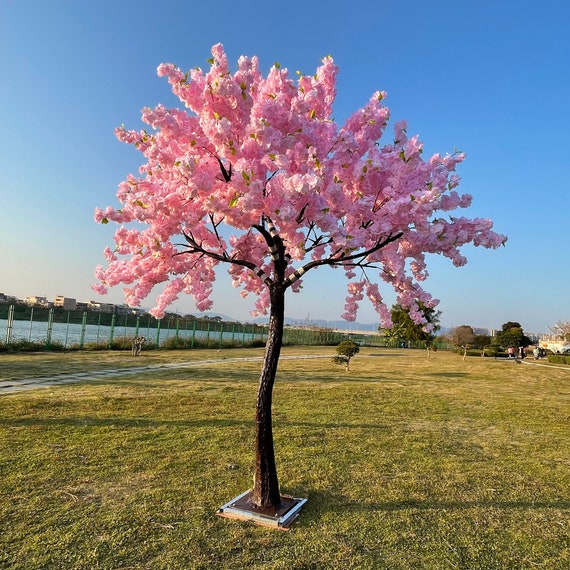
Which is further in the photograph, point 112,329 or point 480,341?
point 480,341

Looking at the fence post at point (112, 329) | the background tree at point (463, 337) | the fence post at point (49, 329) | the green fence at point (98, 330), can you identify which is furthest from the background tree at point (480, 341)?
the fence post at point (49, 329)

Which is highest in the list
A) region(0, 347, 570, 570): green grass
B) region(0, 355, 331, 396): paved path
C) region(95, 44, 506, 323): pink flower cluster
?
region(95, 44, 506, 323): pink flower cluster

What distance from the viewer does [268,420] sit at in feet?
16.1

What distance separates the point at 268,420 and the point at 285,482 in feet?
3.93

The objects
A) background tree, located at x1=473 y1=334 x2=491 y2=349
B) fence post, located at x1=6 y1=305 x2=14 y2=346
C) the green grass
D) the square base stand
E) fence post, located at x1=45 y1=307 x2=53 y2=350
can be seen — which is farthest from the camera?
background tree, located at x1=473 y1=334 x2=491 y2=349

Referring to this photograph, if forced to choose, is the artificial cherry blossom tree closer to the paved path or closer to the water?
the paved path

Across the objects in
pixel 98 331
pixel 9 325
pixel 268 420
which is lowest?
pixel 268 420

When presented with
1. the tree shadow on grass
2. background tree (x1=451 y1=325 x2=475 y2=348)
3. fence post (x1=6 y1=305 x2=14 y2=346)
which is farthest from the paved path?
background tree (x1=451 y1=325 x2=475 y2=348)

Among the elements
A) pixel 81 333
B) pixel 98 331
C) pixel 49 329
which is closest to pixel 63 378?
pixel 49 329

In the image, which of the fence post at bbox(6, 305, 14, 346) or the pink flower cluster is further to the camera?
the fence post at bbox(6, 305, 14, 346)

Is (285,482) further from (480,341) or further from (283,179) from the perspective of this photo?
(480,341)

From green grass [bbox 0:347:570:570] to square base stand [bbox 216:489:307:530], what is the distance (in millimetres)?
114

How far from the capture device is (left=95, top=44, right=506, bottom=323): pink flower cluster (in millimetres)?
4289

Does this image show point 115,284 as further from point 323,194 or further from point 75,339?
point 75,339
